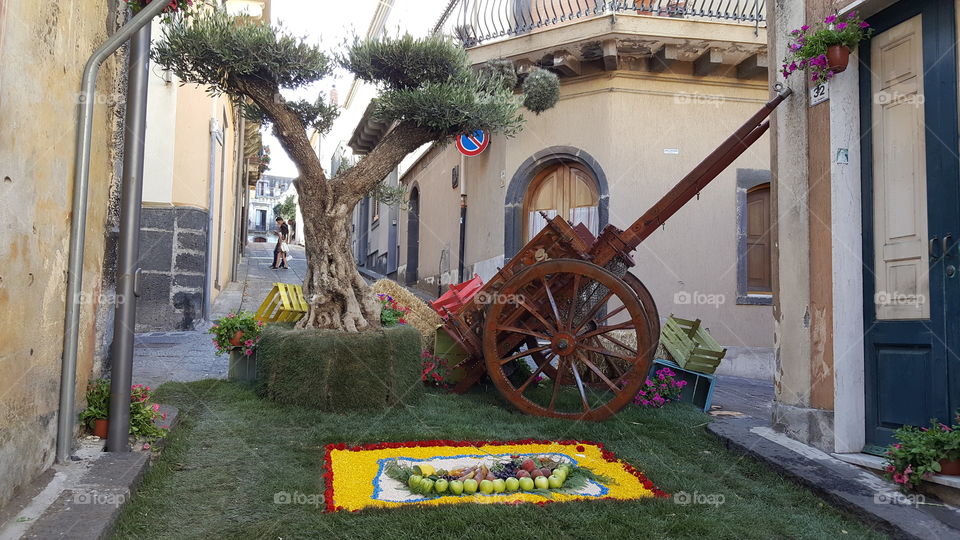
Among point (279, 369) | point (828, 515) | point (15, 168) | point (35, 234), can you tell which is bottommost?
point (828, 515)

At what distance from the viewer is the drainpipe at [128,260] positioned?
11.6 ft

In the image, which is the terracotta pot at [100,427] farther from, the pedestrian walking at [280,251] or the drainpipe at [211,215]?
the pedestrian walking at [280,251]

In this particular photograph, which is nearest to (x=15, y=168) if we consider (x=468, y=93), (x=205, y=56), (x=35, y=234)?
(x=35, y=234)

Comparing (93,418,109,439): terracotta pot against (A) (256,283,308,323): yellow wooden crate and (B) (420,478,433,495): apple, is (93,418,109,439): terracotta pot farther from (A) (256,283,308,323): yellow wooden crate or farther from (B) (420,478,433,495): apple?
(A) (256,283,308,323): yellow wooden crate

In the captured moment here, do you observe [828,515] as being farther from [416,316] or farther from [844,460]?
[416,316]

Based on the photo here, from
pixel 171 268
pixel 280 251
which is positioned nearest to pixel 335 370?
pixel 171 268

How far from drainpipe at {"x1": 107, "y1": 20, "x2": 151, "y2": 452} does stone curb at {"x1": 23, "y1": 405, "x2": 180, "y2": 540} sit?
0.22 metres

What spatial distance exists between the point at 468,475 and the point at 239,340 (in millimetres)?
3297

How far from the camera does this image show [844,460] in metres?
4.05

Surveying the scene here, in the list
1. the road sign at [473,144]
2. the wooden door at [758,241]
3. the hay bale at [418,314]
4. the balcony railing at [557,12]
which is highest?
the balcony railing at [557,12]

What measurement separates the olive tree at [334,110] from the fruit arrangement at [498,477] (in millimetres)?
2124

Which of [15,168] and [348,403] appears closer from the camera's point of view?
[15,168]

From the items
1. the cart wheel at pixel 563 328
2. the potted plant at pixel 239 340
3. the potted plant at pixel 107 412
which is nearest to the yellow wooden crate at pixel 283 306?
the potted plant at pixel 239 340

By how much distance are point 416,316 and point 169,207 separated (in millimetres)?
4386
